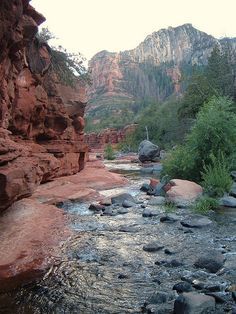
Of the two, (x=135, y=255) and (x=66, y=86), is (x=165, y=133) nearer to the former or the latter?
(x=66, y=86)

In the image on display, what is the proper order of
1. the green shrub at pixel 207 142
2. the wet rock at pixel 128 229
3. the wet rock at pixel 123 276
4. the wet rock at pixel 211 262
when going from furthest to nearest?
the green shrub at pixel 207 142 → the wet rock at pixel 128 229 → the wet rock at pixel 211 262 → the wet rock at pixel 123 276

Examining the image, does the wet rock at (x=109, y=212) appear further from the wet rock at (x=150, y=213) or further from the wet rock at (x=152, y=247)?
the wet rock at (x=152, y=247)

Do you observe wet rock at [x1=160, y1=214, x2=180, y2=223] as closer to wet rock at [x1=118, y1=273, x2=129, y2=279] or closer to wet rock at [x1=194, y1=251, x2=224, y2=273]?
wet rock at [x1=194, y1=251, x2=224, y2=273]

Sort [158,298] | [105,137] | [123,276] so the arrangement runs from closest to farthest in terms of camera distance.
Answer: [158,298] → [123,276] → [105,137]

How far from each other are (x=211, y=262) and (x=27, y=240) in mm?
3811

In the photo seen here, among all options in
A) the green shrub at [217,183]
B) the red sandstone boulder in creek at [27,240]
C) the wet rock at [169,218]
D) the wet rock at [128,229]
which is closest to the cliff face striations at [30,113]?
the red sandstone boulder in creek at [27,240]

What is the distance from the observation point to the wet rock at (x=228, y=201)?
1133 cm

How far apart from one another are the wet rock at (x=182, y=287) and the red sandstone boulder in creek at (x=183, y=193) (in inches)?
262

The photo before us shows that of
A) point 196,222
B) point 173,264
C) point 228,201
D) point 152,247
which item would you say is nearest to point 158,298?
point 173,264

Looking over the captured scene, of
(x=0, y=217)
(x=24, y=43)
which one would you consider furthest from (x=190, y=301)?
(x=24, y=43)

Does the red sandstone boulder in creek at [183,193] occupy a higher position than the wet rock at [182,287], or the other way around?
the wet rock at [182,287]

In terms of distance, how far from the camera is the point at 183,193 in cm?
1281

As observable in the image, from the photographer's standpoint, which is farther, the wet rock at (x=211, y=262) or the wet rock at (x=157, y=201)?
the wet rock at (x=157, y=201)

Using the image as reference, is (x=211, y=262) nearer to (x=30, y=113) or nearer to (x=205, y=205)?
(x=205, y=205)
